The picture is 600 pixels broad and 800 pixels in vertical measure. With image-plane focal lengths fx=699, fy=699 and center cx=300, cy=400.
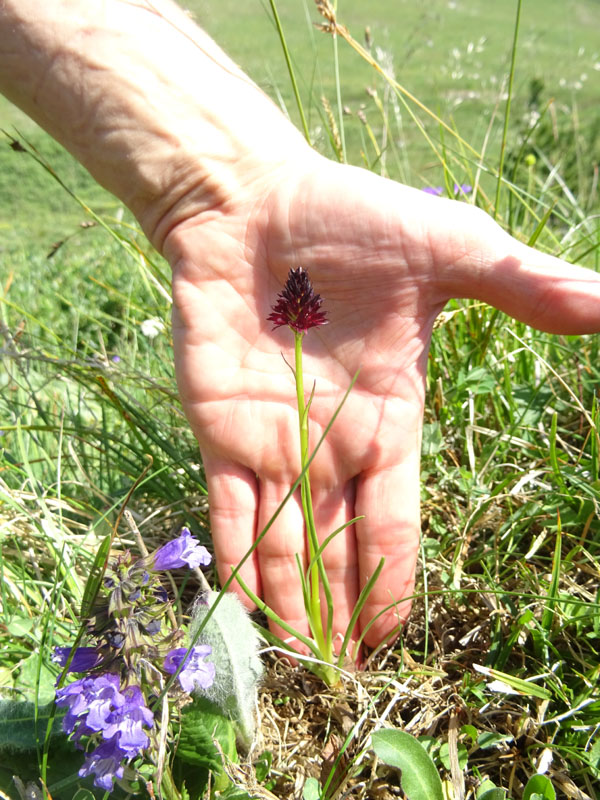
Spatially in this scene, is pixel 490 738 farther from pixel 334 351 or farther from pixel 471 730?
pixel 334 351

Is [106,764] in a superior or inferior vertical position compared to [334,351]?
inferior

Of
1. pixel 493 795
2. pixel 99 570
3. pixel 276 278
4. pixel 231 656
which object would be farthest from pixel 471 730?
pixel 276 278

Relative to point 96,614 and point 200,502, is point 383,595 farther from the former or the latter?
point 96,614

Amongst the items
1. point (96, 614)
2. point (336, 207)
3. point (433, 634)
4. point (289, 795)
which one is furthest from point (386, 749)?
point (336, 207)

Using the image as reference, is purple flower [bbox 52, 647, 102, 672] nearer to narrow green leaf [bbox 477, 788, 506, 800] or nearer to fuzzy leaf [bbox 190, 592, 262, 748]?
fuzzy leaf [bbox 190, 592, 262, 748]

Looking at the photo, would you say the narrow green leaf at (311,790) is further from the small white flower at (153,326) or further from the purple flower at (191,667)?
the small white flower at (153,326)

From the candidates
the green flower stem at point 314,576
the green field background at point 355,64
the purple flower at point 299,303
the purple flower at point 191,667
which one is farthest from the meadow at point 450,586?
the green field background at point 355,64
